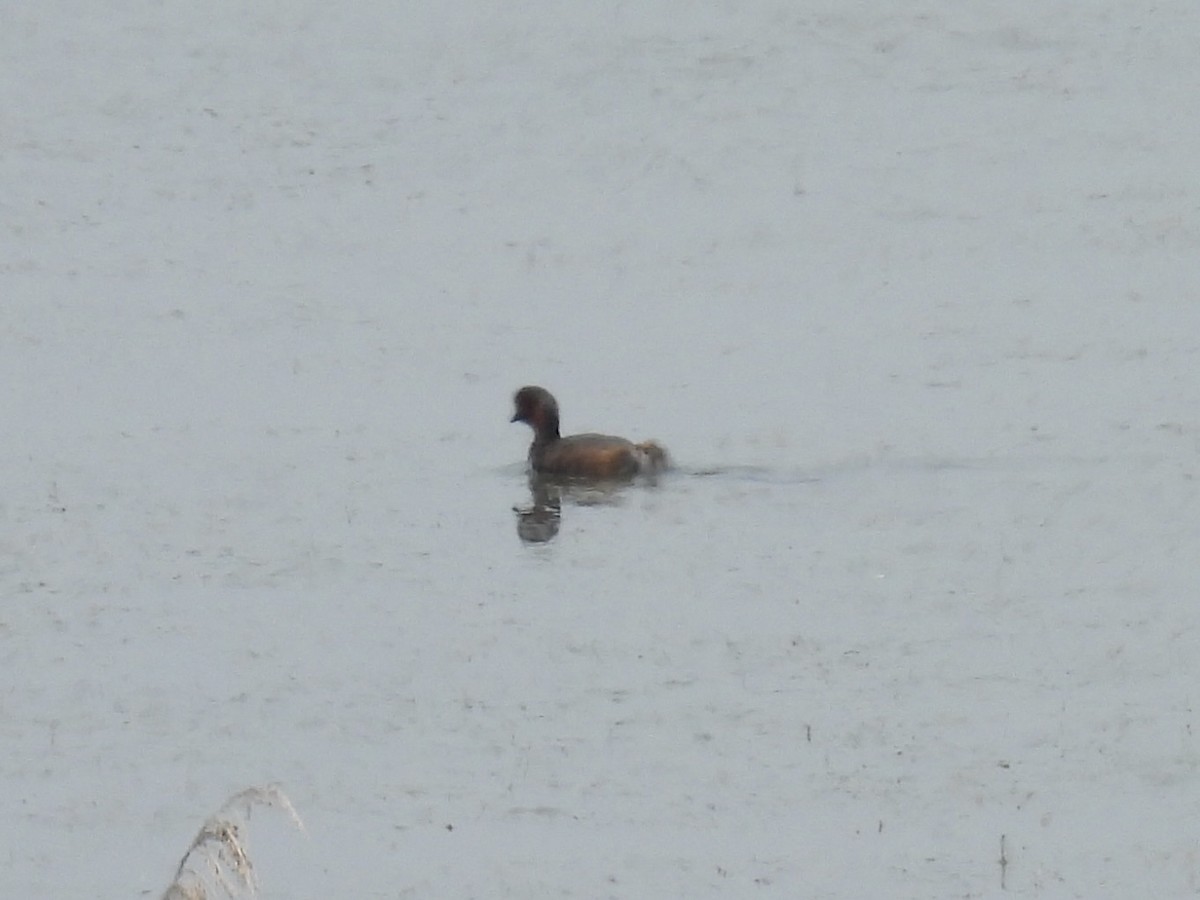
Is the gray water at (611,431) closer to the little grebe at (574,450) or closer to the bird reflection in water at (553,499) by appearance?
the bird reflection in water at (553,499)

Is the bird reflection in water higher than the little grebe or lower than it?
lower

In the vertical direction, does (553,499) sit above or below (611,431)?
below

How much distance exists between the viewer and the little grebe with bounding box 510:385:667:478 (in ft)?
50.0

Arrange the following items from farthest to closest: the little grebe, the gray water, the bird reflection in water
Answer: the little grebe → the bird reflection in water → the gray water

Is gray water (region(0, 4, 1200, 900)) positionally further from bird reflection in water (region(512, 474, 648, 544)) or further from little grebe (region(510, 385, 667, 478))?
little grebe (region(510, 385, 667, 478))

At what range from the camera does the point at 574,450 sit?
15.6 meters

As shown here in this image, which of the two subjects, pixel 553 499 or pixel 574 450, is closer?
pixel 553 499

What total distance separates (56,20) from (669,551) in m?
18.2

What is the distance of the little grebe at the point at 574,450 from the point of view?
15234 mm

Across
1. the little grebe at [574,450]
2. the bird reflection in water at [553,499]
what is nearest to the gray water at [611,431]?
the bird reflection in water at [553,499]

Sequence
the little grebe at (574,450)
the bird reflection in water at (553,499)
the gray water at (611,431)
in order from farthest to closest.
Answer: the little grebe at (574,450) < the bird reflection in water at (553,499) < the gray water at (611,431)

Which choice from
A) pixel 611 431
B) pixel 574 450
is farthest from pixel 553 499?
pixel 611 431

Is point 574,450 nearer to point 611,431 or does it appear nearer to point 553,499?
point 553,499

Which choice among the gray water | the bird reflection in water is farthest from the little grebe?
the gray water
